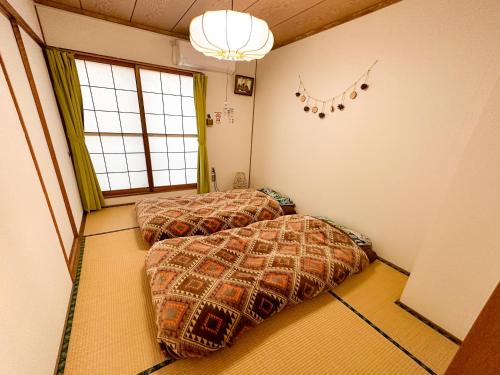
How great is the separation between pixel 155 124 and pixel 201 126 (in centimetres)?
70

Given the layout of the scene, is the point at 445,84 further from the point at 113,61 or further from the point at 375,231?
the point at 113,61

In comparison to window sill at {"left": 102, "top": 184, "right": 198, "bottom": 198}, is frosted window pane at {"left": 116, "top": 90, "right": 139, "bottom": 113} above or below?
above

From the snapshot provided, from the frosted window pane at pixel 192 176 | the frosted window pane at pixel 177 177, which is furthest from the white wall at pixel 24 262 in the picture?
the frosted window pane at pixel 192 176

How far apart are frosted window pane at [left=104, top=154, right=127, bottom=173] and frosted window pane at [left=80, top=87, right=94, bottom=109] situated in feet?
2.22

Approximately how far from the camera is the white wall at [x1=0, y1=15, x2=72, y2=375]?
2.77 feet

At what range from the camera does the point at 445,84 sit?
165 centimetres

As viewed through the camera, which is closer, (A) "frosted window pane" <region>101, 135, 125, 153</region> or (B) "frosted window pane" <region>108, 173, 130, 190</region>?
(A) "frosted window pane" <region>101, 135, 125, 153</region>

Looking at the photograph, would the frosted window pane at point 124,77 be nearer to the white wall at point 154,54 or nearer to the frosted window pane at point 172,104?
the white wall at point 154,54

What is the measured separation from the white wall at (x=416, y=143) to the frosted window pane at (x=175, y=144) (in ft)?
6.08

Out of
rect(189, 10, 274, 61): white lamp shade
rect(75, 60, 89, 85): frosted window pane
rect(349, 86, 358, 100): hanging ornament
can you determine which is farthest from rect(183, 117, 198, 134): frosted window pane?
rect(349, 86, 358, 100): hanging ornament

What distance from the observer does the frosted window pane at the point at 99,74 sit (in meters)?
2.72

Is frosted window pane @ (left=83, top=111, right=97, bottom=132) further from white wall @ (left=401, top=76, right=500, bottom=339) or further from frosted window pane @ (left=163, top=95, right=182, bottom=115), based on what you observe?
white wall @ (left=401, top=76, right=500, bottom=339)

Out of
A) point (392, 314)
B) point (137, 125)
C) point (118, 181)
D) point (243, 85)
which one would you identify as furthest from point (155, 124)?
point (392, 314)

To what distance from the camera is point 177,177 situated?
374cm
